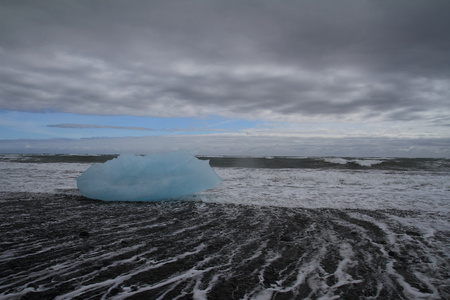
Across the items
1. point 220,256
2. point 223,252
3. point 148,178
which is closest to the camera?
point 220,256

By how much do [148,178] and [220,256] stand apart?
5041 mm

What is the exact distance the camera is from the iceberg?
6857 millimetres

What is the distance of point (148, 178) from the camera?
24.5ft

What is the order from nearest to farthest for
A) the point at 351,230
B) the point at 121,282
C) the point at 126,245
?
1. the point at 121,282
2. the point at 126,245
3. the point at 351,230

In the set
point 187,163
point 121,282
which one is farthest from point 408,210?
point 121,282

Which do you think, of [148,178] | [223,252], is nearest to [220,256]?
[223,252]

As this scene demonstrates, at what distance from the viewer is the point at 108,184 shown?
711cm

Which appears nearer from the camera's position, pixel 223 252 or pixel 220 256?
pixel 220 256

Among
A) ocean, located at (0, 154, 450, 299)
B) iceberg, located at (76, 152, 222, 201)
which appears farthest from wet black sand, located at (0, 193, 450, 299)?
iceberg, located at (76, 152, 222, 201)

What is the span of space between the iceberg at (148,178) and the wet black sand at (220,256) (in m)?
1.68

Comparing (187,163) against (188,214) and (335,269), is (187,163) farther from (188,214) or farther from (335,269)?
(335,269)

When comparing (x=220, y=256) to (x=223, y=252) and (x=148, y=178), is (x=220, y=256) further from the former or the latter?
(x=148, y=178)

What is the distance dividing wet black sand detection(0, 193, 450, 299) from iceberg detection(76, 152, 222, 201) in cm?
168

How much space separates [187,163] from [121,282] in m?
5.43
